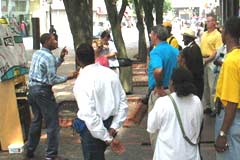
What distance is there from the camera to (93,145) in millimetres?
4668

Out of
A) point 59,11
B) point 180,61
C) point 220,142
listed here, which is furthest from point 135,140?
point 59,11

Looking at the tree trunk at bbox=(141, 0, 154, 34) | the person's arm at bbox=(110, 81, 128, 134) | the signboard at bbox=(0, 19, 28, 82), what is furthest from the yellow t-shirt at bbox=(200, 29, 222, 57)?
the tree trunk at bbox=(141, 0, 154, 34)

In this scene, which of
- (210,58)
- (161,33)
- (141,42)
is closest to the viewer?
(161,33)

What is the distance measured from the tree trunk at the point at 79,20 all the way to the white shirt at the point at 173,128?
6.37m

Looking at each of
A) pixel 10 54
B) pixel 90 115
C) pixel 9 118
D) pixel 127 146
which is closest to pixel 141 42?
pixel 127 146

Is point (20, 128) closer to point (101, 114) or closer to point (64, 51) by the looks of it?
point (64, 51)

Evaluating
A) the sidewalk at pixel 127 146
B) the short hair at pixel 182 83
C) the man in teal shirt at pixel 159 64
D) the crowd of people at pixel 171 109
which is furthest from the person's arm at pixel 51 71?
the short hair at pixel 182 83

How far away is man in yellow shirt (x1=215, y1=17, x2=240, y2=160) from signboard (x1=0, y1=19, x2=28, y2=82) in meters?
4.05

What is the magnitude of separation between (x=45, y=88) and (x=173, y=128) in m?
3.03

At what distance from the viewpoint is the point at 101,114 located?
15.2 feet

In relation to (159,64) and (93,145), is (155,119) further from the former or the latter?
(159,64)

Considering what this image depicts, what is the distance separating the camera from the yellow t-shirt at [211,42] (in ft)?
31.3

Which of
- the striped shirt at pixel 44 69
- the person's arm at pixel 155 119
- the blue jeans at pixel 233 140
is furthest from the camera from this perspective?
the striped shirt at pixel 44 69

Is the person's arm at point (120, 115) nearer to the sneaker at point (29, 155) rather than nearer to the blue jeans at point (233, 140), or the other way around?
the blue jeans at point (233, 140)
